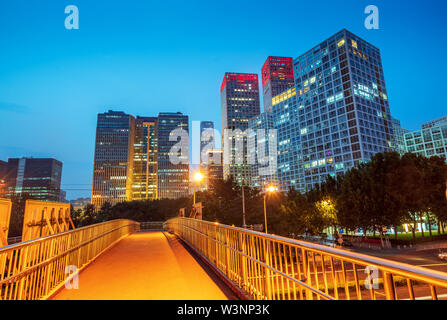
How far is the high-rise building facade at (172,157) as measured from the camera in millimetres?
168750

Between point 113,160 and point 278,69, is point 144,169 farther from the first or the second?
point 278,69

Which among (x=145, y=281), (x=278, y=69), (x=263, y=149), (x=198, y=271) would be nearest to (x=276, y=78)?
(x=278, y=69)

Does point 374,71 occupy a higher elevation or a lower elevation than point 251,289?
higher

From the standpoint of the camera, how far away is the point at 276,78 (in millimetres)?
189125

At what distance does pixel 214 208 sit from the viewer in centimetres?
4734

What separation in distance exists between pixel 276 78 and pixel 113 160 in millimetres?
134870

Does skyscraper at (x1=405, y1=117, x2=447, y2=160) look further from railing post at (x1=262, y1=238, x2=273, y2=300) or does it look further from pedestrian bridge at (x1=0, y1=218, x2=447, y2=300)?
railing post at (x1=262, y1=238, x2=273, y2=300)

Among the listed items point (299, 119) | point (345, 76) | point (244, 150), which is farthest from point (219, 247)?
point (244, 150)

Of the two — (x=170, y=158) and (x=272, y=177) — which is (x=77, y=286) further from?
(x=170, y=158)

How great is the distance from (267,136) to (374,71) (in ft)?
205

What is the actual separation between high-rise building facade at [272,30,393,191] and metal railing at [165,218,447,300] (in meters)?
87.0

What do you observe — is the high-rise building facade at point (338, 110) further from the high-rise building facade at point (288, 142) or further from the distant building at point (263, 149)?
the distant building at point (263, 149)

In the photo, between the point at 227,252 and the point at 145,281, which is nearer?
the point at 145,281

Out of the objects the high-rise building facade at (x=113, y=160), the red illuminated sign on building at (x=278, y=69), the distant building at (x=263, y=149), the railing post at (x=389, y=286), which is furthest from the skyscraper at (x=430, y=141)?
the high-rise building facade at (x=113, y=160)
